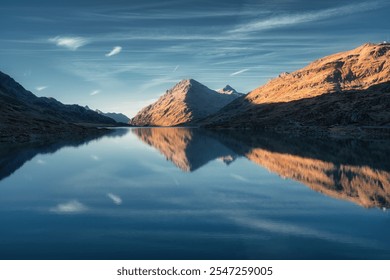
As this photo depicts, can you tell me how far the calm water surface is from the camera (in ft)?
62.7

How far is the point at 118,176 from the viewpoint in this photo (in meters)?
46.9

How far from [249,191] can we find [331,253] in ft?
59.4

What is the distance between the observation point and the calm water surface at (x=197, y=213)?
62.7ft

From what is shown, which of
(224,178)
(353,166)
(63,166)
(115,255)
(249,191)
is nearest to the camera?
(115,255)

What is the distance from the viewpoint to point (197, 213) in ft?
88.8

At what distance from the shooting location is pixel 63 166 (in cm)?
5734

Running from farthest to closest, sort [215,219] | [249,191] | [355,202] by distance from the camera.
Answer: [249,191] → [355,202] → [215,219]

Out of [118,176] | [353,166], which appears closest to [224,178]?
[118,176]

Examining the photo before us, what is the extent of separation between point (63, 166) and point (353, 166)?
4573 centimetres
